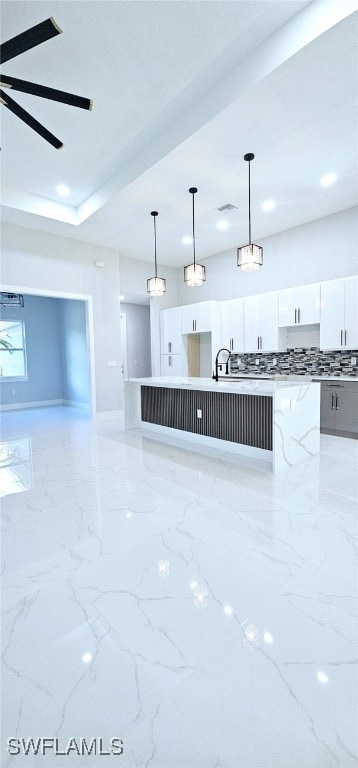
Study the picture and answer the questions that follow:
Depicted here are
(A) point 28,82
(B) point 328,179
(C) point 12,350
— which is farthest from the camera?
(C) point 12,350

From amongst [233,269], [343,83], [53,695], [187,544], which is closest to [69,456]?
[187,544]

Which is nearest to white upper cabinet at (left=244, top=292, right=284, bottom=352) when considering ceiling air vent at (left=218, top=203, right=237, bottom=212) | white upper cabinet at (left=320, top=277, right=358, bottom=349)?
white upper cabinet at (left=320, top=277, right=358, bottom=349)

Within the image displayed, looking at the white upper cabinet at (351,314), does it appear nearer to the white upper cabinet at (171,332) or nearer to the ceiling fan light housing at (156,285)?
the ceiling fan light housing at (156,285)

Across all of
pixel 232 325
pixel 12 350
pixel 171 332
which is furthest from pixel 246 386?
pixel 12 350

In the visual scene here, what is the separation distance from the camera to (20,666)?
52.6 inches

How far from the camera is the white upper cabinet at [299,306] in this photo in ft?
17.6

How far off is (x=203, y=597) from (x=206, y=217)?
17.2 ft

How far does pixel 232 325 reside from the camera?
6750mm

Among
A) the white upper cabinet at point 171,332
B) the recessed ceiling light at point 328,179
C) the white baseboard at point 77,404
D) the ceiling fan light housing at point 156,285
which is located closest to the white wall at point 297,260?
the white upper cabinet at point 171,332

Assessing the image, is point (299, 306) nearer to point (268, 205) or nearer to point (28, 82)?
point (268, 205)

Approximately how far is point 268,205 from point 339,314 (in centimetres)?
189

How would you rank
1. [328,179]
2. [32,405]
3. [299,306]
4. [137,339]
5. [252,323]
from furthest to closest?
[137,339] < [32,405] < [252,323] < [299,306] < [328,179]

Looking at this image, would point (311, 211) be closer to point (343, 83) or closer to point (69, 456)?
point (343, 83)

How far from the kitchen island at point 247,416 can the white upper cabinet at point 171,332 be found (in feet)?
8.23
